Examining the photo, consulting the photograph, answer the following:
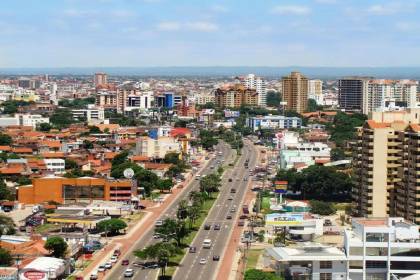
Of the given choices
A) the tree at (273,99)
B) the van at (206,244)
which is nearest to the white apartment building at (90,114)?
the tree at (273,99)

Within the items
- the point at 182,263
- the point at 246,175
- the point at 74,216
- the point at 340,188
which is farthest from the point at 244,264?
the point at 246,175

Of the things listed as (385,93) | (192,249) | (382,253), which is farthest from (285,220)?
(385,93)

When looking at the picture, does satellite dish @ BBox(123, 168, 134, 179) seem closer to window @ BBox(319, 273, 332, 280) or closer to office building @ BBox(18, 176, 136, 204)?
office building @ BBox(18, 176, 136, 204)

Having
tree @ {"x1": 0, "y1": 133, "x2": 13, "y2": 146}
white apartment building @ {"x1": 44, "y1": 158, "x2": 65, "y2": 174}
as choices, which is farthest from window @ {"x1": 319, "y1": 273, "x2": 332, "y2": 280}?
tree @ {"x1": 0, "y1": 133, "x2": 13, "y2": 146}

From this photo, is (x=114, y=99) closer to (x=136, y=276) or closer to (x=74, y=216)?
(x=74, y=216)

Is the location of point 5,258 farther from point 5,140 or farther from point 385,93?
point 385,93

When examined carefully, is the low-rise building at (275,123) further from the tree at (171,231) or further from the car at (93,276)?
the car at (93,276)

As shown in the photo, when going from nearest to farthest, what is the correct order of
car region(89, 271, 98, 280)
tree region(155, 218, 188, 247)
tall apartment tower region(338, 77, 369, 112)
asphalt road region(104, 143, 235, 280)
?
car region(89, 271, 98, 280), asphalt road region(104, 143, 235, 280), tree region(155, 218, 188, 247), tall apartment tower region(338, 77, 369, 112)

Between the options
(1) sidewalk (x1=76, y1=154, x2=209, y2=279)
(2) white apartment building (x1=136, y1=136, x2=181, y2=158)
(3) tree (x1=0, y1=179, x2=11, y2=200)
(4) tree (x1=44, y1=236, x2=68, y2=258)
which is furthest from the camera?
(2) white apartment building (x1=136, y1=136, x2=181, y2=158)
